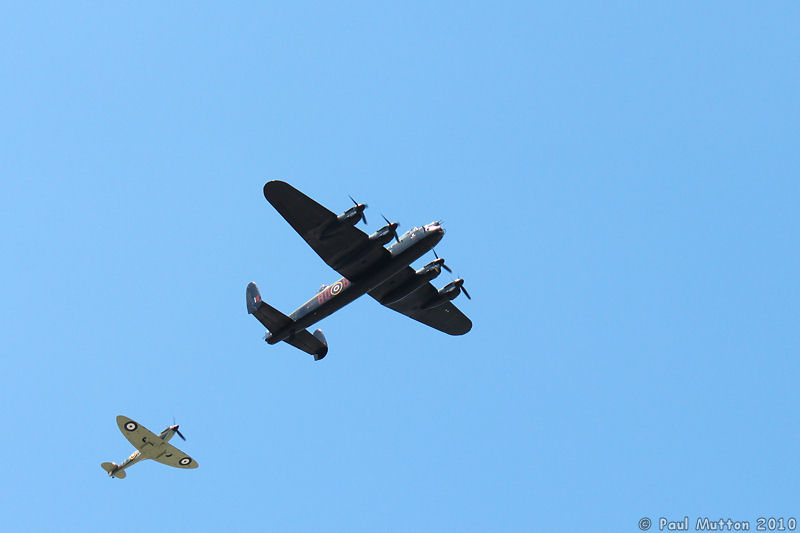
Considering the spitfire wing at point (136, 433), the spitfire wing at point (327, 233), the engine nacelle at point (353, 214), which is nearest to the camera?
the spitfire wing at point (327, 233)

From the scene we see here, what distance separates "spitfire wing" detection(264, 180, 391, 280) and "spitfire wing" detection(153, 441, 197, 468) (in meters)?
17.3

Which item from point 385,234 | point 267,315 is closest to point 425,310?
point 385,234

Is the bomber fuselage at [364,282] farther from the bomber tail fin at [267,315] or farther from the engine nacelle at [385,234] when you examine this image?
the engine nacelle at [385,234]

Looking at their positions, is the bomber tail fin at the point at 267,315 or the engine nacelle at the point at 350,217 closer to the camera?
the engine nacelle at the point at 350,217

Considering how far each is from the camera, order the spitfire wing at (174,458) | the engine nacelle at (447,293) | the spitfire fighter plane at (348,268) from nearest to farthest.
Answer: the spitfire fighter plane at (348,268)
the engine nacelle at (447,293)
the spitfire wing at (174,458)

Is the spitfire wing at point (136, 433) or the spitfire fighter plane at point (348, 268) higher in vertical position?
the spitfire fighter plane at point (348, 268)

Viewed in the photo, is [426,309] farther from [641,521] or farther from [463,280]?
[641,521]

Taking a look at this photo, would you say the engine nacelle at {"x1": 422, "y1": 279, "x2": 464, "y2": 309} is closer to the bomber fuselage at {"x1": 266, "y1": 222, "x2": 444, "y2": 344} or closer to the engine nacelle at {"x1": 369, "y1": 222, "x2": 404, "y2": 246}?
the bomber fuselage at {"x1": 266, "y1": 222, "x2": 444, "y2": 344}

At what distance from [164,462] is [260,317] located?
1412 centimetres

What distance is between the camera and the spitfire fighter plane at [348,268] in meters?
30.6

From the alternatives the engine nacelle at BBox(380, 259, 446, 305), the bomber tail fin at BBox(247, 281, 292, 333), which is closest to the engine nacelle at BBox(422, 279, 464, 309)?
the engine nacelle at BBox(380, 259, 446, 305)

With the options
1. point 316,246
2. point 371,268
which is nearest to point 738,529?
point 371,268

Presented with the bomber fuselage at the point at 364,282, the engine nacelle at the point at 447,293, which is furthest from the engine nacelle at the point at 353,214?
the engine nacelle at the point at 447,293

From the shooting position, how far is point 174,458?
41.8m
